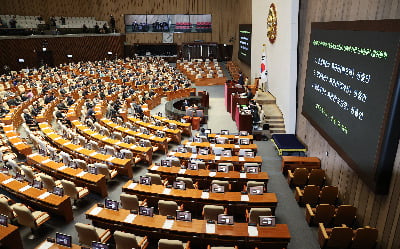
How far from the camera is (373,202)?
7.32 metres

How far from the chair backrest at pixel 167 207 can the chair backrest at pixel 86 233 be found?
165 cm

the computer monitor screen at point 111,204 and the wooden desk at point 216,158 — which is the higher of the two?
the computer monitor screen at point 111,204

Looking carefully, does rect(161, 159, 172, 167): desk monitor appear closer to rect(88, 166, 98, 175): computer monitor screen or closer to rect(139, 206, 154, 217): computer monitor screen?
rect(88, 166, 98, 175): computer monitor screen

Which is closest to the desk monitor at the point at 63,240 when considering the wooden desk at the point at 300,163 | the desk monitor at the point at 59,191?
the desk monitor at the point at 59,191

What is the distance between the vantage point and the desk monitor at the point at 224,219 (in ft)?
22.4

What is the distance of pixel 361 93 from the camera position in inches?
292

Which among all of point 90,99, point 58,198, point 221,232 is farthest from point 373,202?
point 90,99

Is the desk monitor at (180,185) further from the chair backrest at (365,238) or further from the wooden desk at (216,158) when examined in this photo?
the chair backrest at (365,238)

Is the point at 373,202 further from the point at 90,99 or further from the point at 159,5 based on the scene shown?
the point at 159,5

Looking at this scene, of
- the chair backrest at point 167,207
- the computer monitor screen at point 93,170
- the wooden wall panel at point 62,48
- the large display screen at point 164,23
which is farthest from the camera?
the large display screen at point 164,23

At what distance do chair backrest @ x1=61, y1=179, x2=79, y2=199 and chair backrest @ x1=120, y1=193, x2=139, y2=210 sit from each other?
1718 millimetres

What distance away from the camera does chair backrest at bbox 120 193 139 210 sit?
769 cm

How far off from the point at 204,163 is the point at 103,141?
477 centimetres

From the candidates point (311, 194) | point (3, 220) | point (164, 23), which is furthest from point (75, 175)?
point (164, 23)
